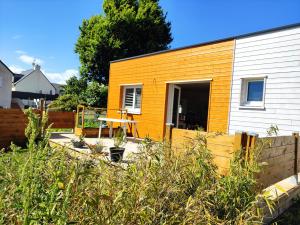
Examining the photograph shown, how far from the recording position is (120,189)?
6.77 ft

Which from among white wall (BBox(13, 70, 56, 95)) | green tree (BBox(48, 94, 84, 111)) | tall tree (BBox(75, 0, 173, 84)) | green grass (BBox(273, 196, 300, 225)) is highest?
tall tree (BBox(75, 0, 173, 84))

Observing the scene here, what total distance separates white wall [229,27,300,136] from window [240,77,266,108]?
16 centimetres

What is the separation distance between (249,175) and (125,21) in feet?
77.1

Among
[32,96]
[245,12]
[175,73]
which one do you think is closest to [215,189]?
[175,73]

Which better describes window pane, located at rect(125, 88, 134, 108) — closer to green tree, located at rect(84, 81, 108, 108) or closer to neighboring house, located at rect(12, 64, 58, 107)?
green tree, located at rect(84, 81, 108, 108)

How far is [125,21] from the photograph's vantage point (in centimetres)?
2444

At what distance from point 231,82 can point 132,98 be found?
229 inches

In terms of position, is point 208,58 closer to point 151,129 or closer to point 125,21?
point 151,129

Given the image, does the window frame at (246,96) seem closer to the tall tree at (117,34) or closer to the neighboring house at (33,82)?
the tall tree at (117,34)

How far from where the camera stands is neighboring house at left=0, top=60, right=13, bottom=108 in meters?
32.8

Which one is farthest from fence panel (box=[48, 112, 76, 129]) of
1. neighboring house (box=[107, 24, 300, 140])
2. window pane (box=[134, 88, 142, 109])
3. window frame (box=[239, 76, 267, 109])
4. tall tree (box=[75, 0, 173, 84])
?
tall tree (box=[75, 0, 173, 84])

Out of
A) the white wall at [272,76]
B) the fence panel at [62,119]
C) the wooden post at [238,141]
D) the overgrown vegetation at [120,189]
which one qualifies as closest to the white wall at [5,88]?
the fence panel at [62,119]

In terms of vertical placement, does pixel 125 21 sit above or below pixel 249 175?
above

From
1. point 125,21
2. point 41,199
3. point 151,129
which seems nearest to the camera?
point 41,199
